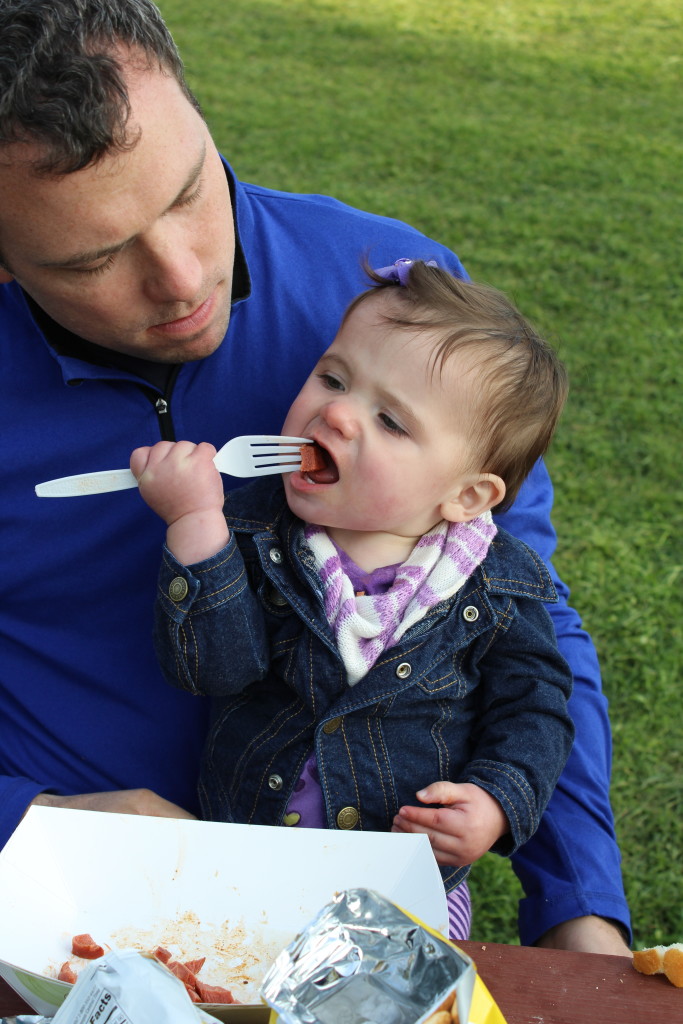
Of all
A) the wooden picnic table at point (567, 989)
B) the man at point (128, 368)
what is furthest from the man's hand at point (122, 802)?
the wooden picnic table at point (567, 989)

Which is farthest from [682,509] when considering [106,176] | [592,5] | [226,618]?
[592,5]

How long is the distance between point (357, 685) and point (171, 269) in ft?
2.26

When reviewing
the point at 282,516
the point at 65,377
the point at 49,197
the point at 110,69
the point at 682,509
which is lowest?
the point at 682,509

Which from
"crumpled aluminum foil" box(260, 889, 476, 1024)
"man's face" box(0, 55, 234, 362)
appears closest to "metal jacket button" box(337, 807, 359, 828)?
"crumpled aluminum foil" box(260, 889, 476, 1024)

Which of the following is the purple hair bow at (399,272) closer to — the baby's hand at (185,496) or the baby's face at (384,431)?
the baby's face at (384,431)

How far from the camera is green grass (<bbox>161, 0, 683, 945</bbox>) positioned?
10.1 ft

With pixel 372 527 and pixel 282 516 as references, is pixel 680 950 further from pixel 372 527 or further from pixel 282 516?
pixel 282 516

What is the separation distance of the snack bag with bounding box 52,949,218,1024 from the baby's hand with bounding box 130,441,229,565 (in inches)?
28.0

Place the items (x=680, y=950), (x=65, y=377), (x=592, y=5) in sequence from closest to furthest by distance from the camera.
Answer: (x=680, y=950), (x=65, y=377), (x=592, y=5)

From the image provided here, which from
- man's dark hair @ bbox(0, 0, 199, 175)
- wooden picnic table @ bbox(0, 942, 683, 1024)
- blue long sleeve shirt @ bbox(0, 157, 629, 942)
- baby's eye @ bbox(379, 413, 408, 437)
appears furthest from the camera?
blue long sleeve shirt @ bbox(0, 157, 629, 942)

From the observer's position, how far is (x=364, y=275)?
1.83m

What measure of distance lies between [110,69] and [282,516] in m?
0.72

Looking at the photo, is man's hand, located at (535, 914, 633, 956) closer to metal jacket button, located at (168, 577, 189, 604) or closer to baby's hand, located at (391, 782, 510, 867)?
baby's hand, located at (391, 782, 510, 867)

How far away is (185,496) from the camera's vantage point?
4.87 ft
